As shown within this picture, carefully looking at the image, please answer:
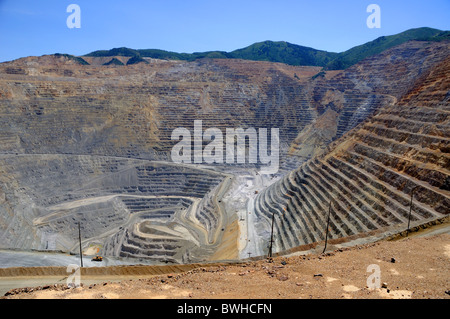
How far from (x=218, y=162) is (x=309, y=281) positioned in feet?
160

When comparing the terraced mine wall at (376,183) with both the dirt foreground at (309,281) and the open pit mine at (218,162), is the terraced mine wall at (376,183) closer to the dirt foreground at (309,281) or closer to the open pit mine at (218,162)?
the open pit mine at (218,162)

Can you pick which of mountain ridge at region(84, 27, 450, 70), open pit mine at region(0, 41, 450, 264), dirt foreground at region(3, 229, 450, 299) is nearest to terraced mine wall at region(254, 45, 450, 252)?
open pit mine at region(0, 41, 450, 264)

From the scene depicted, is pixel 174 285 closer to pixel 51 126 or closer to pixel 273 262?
pixel 273 262

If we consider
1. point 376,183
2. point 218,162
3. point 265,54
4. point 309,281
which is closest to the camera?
point 309,281

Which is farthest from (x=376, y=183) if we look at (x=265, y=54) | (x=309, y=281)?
(x=265, y=54)

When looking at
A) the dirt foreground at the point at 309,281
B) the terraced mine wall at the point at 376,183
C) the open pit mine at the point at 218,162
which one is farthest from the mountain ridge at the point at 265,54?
the dirt foreground at the point at 309,281

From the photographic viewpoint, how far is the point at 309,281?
32.6ft

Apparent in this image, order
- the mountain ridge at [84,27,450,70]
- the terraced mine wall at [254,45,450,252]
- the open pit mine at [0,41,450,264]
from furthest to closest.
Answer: the mountain ridge at [84,27,450,70], the open pit mine at [0,41,450,264], the terraced mine wall at [254,45,450,252]

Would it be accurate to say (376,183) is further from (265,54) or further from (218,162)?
(265,54)

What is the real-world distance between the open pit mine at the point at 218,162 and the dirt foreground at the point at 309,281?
491 cm

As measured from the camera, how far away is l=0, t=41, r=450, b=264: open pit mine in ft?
77.7

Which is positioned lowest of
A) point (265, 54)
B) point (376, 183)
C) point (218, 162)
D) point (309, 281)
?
point (218, 162)

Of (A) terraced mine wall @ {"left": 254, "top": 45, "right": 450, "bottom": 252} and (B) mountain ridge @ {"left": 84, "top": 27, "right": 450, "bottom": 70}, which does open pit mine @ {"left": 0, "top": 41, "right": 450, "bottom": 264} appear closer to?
(A) terraced mine wall @ {"left": 254, "top": 45, "right": 450, "bottom": 252}

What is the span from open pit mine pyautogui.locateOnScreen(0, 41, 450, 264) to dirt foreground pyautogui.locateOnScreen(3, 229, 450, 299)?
491 centimetres
